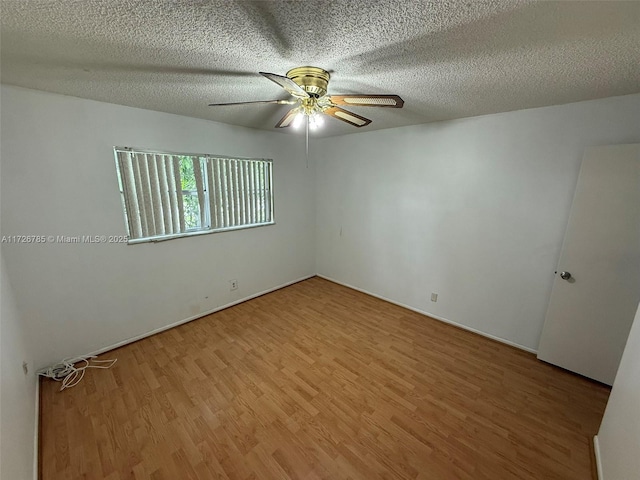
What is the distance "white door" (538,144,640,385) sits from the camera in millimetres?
1870

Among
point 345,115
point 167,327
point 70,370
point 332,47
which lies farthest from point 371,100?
point 70,370

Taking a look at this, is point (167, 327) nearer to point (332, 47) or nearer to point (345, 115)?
point (345, 115)

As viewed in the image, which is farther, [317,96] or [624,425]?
[317,96]

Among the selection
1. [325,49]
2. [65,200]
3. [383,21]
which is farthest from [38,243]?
[383,21]

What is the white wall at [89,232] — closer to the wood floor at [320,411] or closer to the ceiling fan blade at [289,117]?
the wood floor at [320,411]

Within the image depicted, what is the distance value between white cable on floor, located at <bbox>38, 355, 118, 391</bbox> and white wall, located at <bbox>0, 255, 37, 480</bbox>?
0.53 feet

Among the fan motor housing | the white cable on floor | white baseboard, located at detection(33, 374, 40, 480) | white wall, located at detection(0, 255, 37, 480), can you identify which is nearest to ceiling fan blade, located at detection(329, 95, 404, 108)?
the fan motor housing

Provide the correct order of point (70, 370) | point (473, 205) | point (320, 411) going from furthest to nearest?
point (473, 205) < point (70, 370) < point (320, 411)

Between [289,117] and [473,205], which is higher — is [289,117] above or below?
above

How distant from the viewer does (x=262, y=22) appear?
1049 millimetres

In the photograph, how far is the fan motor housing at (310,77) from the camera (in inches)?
58.0

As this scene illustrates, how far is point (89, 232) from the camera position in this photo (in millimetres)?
2213

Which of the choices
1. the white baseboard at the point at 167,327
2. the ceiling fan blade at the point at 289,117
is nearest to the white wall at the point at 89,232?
the white baseboard at the point at 167,327

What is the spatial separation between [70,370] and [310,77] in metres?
3.06
